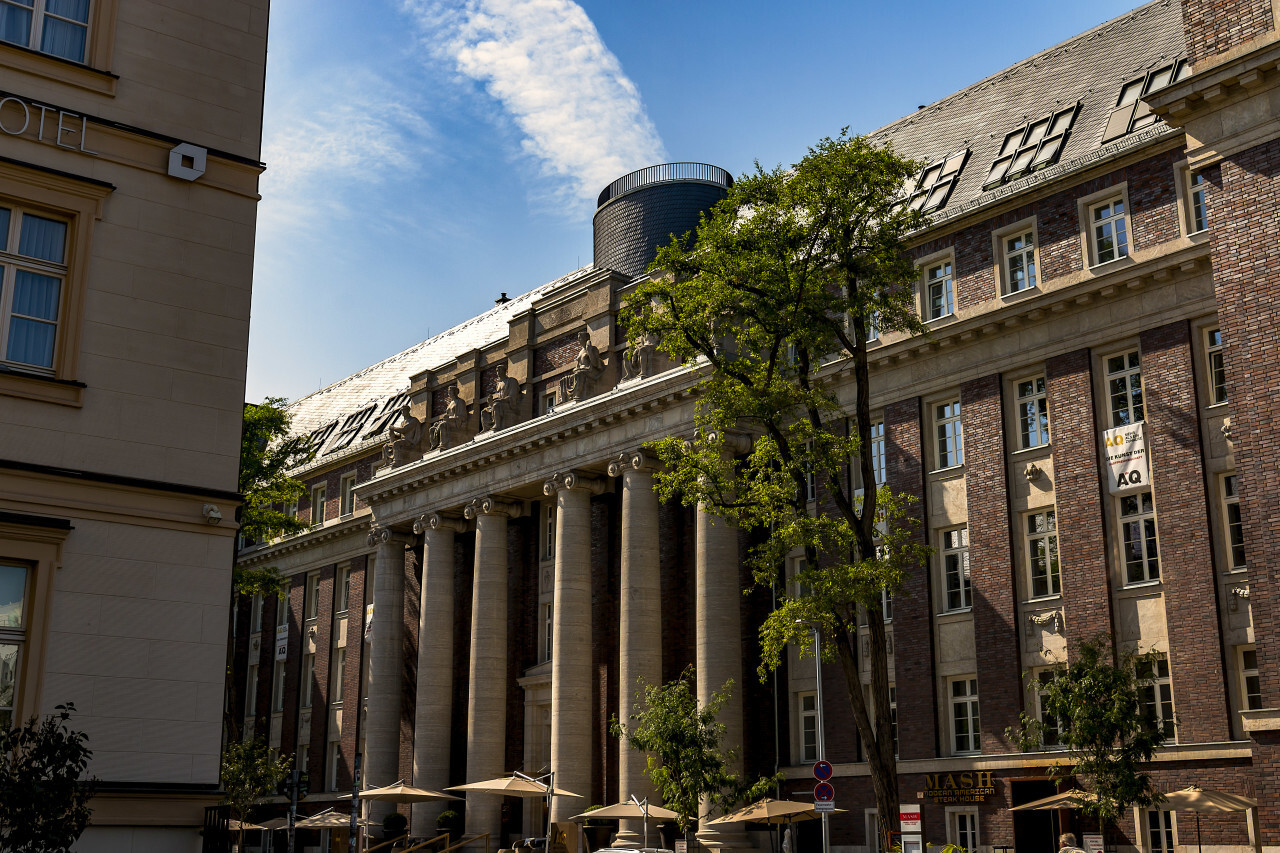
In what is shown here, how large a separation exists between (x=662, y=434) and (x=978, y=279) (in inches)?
466

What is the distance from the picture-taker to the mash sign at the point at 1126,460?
105 feet

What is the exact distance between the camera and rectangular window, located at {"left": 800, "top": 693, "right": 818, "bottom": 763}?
39.0m

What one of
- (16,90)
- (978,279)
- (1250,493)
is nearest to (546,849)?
(978,279)

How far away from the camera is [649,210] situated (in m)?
62.5

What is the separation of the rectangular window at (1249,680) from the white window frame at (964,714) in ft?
22.8

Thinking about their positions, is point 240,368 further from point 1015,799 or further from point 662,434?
point 662,434

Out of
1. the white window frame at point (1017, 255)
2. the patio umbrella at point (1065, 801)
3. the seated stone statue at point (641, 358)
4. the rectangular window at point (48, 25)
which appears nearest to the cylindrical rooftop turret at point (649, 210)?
the seated stone statue at point (641, 358)

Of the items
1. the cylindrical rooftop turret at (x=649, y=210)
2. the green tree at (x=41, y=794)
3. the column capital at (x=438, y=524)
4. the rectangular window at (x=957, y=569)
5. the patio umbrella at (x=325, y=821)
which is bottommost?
the patio umbrella at (x=325, y=821)

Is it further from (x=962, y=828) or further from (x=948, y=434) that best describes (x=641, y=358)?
(x=962, y=828)

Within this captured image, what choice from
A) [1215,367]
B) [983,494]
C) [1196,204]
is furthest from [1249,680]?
[1196,204]

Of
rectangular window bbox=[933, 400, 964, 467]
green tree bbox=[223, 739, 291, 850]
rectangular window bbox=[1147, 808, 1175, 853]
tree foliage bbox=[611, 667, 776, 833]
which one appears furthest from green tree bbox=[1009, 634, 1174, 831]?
green tree bbox=[223, 739, 291, 850]

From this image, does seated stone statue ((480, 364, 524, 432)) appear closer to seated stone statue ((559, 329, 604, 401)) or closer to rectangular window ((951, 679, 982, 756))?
seated stone statue ((559, 329, 604, 401))

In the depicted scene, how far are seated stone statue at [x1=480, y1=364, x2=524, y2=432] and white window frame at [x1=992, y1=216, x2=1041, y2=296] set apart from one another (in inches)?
833

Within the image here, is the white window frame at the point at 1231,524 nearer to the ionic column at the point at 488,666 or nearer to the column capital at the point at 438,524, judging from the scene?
the ionic column at the point at 488,666
